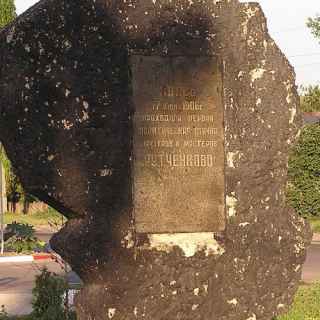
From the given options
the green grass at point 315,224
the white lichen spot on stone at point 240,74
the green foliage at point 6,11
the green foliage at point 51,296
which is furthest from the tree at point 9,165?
the white lichen spot on stone at point 240,74

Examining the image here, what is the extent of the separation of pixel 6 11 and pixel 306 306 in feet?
66.5

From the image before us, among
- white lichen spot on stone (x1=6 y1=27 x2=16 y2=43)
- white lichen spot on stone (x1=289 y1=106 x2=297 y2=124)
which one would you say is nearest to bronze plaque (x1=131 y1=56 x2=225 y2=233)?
white lichen spot on stone (x1=289 y1=106 x2=297 y2=124)

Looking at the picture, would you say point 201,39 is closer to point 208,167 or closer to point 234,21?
point 234,21

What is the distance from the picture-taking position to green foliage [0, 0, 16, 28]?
82.6 feet

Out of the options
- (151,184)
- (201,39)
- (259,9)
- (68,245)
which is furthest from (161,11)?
(68,245)

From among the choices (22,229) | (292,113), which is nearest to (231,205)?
(292,113)

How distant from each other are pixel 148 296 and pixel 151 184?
28.1 inches

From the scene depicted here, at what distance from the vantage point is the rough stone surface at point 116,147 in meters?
4.64

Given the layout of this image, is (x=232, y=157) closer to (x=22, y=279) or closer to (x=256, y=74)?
(x=256, y=74)

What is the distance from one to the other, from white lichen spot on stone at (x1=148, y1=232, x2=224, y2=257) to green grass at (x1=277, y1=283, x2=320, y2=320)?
3.99 ft

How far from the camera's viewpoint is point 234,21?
198 inches

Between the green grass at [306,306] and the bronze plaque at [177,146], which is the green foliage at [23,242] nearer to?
the green grass at [306,306]

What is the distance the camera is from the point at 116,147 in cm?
472

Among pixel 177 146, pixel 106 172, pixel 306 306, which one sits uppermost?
pixel 177 146
